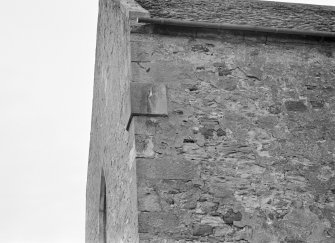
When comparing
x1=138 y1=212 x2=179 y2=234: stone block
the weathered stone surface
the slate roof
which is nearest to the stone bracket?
the slate roof

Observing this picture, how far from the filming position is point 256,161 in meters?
7.15

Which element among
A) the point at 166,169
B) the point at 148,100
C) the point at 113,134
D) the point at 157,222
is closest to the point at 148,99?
the point at 148,100

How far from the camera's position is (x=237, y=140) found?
724 cm

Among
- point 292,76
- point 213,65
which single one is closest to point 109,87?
point 213,65

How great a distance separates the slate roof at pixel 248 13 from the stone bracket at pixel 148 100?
1.11 metres

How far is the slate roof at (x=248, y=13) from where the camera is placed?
8.05 meters

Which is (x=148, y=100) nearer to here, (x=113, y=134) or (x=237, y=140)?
(x=237, y=140)

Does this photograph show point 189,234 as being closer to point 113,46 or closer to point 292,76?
point 292,76

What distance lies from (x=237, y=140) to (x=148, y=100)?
1168 mm

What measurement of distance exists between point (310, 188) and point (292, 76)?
1.56m

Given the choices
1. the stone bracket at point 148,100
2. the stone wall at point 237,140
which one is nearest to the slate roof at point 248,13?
the stone wall at point 237,140

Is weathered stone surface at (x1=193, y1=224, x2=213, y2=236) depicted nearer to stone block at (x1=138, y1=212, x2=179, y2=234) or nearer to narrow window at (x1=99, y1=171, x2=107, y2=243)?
stone block at (x1=138, y1=212, x2=179, y2=234)

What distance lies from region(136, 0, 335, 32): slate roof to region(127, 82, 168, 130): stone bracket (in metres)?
1.11

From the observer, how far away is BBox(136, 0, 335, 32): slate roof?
8047 millimetres
